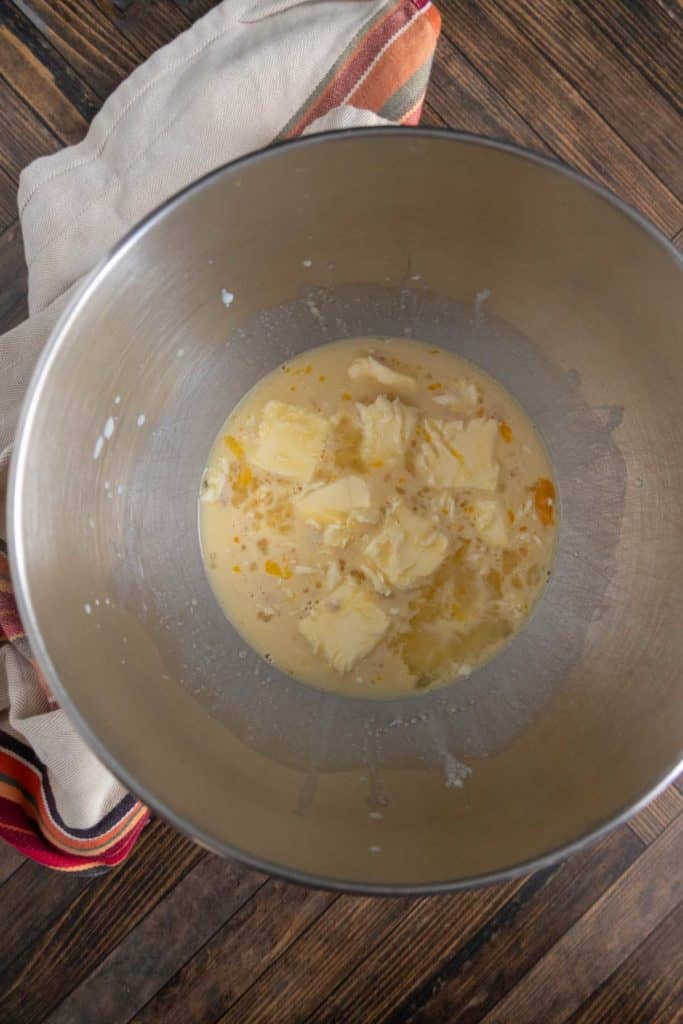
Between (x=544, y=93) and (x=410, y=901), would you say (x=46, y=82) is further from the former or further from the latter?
(x=410, y=901)

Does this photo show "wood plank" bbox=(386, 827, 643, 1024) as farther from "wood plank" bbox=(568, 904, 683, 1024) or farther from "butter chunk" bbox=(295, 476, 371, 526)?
"butter chunk" bbox=(295, 476, 371, 526)

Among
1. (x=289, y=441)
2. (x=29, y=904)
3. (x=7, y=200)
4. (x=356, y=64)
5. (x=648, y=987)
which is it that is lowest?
(x=648, y=987)

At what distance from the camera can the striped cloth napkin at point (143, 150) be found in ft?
3.20

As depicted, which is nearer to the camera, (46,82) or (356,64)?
(356,64)

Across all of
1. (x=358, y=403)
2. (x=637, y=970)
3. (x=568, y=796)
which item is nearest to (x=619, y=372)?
(x=358, y=403)

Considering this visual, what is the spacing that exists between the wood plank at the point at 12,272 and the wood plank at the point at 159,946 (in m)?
0.73

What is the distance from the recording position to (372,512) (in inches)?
41.1

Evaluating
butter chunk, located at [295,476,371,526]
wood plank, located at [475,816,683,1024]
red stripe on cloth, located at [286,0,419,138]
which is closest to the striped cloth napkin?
red stripe on cloth, located at [286,0,419,138]

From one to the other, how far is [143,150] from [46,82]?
0.21m

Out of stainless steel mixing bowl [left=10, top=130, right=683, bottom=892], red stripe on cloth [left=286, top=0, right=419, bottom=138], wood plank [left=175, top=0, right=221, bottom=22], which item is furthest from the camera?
wood plank [left=175, top=0, right=221, bottom=22]

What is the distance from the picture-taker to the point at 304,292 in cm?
95

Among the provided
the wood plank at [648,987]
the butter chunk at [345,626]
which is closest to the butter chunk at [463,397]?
the butter chunk at [345,626]

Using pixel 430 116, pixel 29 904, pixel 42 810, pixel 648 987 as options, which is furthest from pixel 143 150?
pixel 648 987

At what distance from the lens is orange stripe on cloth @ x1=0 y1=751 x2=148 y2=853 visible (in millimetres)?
995
